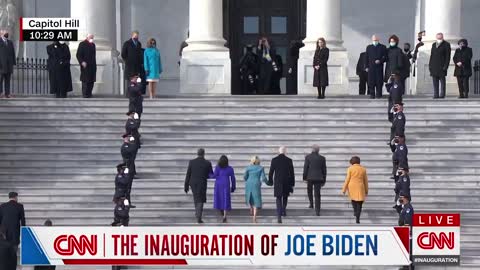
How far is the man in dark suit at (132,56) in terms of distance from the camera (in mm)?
45250

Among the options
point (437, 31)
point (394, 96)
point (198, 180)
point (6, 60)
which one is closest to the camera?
point (198, 180)

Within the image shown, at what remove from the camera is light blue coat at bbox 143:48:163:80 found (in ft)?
150

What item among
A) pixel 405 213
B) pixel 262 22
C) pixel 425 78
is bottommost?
pixel 405 213

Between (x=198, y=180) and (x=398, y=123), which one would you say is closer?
(x=198, y=180)

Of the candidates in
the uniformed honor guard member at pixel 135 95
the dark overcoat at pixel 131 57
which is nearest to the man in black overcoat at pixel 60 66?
the dark overcoat at pixel 131 57

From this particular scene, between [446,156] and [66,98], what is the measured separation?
9.61 meters

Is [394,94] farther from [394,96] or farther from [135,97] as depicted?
[135,97]

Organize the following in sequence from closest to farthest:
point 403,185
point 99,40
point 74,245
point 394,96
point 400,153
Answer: point 74,245
point 403,185
point 400,153
point 394,96
point 99,40

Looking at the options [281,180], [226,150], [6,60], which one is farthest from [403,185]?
[6,60]

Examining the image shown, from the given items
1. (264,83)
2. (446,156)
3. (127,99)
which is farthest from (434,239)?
(264,83)

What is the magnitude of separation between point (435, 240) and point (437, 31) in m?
17.8

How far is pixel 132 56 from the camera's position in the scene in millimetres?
45281

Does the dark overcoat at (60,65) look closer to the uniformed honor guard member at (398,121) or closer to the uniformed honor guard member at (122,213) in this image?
the uniformed honor guard member at (398,121)

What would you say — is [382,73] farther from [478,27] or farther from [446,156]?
[478,27]
